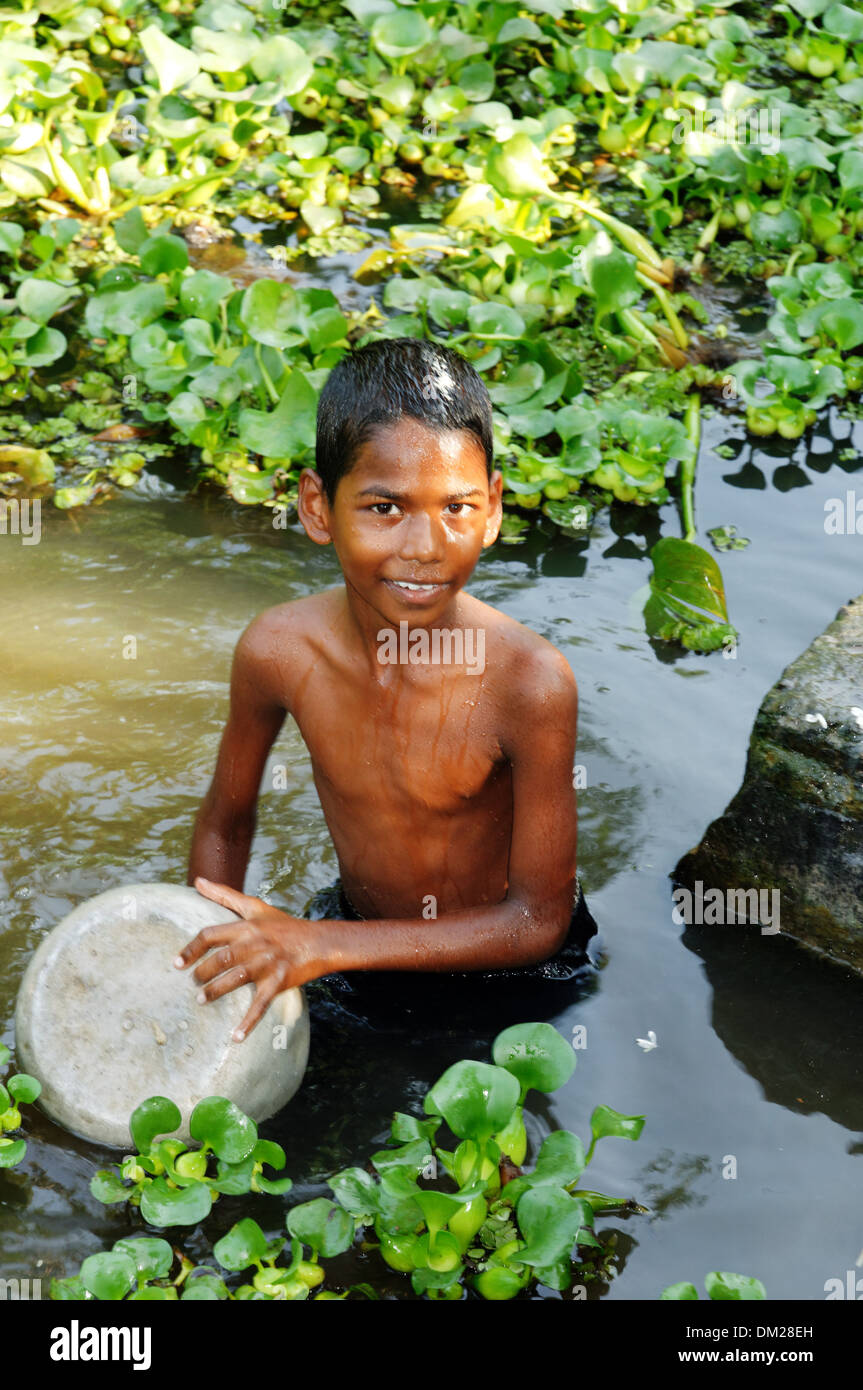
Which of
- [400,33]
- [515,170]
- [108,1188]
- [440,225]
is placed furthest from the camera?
[400,33]

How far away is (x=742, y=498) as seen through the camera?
4.81m

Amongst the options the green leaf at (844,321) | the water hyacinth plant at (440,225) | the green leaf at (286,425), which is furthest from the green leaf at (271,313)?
the green leaf at (844,321)

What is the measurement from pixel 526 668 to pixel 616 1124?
32.3 inches

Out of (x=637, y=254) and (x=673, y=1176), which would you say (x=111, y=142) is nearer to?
(x=637, y=254)

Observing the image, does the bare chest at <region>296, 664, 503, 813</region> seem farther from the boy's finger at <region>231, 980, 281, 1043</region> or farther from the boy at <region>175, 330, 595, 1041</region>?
the boy's finger at <region>231, 980, 281, 1043</region>

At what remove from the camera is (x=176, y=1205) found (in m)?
2.48

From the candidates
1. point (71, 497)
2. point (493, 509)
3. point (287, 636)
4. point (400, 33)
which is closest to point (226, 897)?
point (287, 636)

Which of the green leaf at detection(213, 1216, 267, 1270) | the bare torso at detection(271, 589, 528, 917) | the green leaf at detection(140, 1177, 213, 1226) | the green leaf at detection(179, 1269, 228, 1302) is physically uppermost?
the bare torso at detection(271, 589, 528, 917)

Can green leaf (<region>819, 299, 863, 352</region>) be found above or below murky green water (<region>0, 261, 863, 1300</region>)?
above

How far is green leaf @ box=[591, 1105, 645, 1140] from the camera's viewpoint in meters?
2.55

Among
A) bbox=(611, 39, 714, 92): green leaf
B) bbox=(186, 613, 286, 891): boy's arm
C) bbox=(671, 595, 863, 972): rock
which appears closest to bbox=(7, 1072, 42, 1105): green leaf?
bbox=(186, 613, 286, 891): boy's arm

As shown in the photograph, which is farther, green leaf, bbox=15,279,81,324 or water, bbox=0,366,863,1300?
green leaf, bbox=15,279,81,324

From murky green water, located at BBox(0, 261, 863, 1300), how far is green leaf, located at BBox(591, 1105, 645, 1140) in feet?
0.77

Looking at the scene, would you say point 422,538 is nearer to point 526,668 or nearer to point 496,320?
point 526,668
